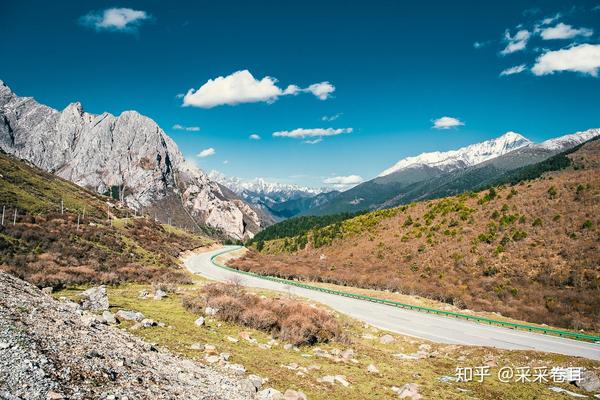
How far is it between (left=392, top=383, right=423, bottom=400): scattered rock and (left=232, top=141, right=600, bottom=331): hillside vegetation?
949 inches

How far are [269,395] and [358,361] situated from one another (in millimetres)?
8075

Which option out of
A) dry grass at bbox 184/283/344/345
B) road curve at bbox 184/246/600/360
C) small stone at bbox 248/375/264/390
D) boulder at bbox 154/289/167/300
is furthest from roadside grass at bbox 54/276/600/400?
road curve at bbox 184/246/600/360

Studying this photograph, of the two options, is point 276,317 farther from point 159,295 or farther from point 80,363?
point 80,363

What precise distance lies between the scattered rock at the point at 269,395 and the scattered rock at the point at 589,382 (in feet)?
43.9

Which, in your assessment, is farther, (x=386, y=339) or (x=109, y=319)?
(x=386, y=339)

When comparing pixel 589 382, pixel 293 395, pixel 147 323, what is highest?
pixel 147 323

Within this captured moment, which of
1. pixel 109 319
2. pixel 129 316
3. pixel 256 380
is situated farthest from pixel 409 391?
pixel 129 316

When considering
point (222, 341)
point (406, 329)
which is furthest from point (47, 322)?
point (406, 329)

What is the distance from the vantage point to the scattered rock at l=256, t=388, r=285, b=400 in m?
12.1

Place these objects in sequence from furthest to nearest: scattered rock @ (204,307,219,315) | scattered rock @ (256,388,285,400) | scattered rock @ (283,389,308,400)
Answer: scattered rock @ (204,307,219,315) → scattered rock @ (283,389,308,400) → scattered rock @ (256,388,285,400)

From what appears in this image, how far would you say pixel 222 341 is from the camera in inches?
707

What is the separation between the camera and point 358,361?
1897 cm

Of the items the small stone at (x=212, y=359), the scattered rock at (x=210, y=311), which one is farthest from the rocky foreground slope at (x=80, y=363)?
the scattered rock at (x=210, y=311)

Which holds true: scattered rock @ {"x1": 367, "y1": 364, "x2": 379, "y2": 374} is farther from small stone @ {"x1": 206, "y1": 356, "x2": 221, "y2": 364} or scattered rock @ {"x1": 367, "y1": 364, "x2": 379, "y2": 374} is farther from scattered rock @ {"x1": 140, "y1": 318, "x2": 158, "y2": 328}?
scattered rock @ {"x1": 140, "y1": 318, "x2": 158, "y2": 328}
